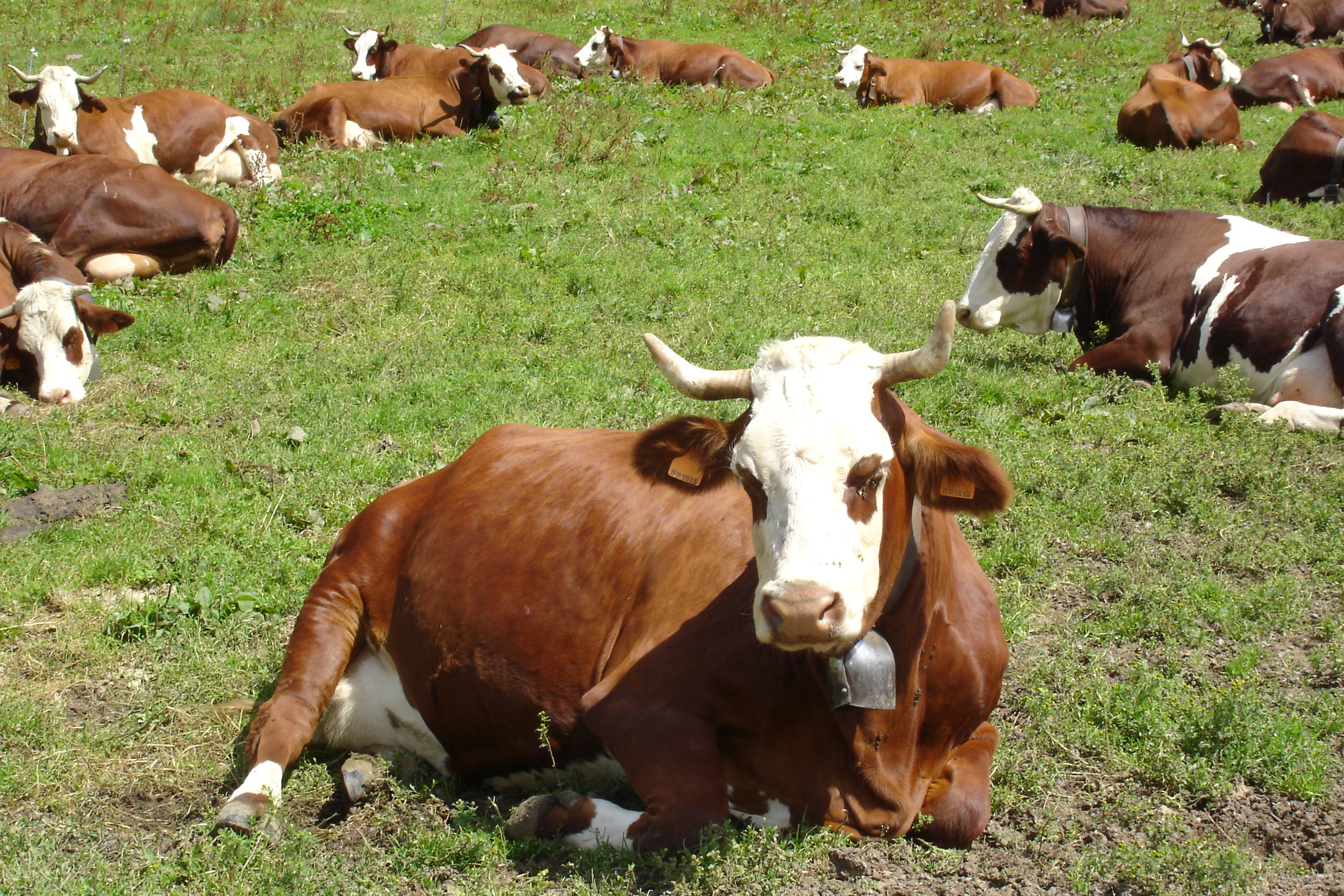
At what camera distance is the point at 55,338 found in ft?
29.8

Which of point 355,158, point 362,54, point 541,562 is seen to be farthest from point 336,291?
point 362,54

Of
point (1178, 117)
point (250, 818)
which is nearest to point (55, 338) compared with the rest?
point (250, 818)

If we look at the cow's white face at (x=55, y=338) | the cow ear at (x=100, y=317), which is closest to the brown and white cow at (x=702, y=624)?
the cow's white face at (x=55, y=338)

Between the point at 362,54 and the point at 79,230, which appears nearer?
the point at 79,230

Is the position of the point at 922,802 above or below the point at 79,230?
above

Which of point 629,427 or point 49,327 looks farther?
point 49,327

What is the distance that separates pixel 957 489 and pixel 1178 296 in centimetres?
601

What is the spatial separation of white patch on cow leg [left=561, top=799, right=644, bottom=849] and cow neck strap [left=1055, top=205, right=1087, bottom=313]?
267 inches

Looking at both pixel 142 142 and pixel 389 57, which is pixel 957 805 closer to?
pixel 142 142

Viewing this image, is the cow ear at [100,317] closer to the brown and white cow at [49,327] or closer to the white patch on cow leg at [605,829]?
the brown and white cow at [49,327]

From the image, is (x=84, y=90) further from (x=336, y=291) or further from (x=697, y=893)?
(x=697, y=893)

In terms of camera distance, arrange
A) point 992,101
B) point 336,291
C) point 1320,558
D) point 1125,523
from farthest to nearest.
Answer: point 992,101, point 336,291, point 1125,523, point 1320,558

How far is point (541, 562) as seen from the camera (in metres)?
4.49

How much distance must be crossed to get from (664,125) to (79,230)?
7.40 metres
